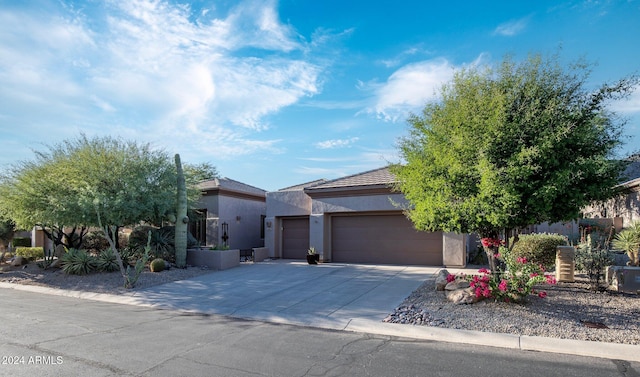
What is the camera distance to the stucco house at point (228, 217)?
803 inches

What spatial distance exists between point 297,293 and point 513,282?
5431 mm

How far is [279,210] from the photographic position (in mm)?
19969

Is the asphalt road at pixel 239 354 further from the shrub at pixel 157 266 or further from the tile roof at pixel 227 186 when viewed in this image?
the tile roof at pixel 227 186

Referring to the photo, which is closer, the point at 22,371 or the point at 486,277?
the point at 22,371

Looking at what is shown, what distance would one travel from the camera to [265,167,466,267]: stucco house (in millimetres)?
16547

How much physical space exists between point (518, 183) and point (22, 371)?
9052 mm

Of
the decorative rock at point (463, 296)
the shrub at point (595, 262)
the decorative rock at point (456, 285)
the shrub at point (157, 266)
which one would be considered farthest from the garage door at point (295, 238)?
the shrub at point (595, 262)

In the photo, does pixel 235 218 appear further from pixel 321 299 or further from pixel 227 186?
pixel 321 299

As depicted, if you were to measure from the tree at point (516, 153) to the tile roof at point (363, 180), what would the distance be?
7.73 meters

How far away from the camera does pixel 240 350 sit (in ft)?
21.0

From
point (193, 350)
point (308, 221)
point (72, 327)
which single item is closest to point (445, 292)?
point (193, 350)

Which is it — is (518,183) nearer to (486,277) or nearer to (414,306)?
(486,277)

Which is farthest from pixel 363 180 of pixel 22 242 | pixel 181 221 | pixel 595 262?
pixel 22 242

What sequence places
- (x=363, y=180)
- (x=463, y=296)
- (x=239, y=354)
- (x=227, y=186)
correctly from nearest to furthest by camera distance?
(x=239, y=354)
(x=463, y=296)
(x=363, y=180)
(x=227, y=186)
